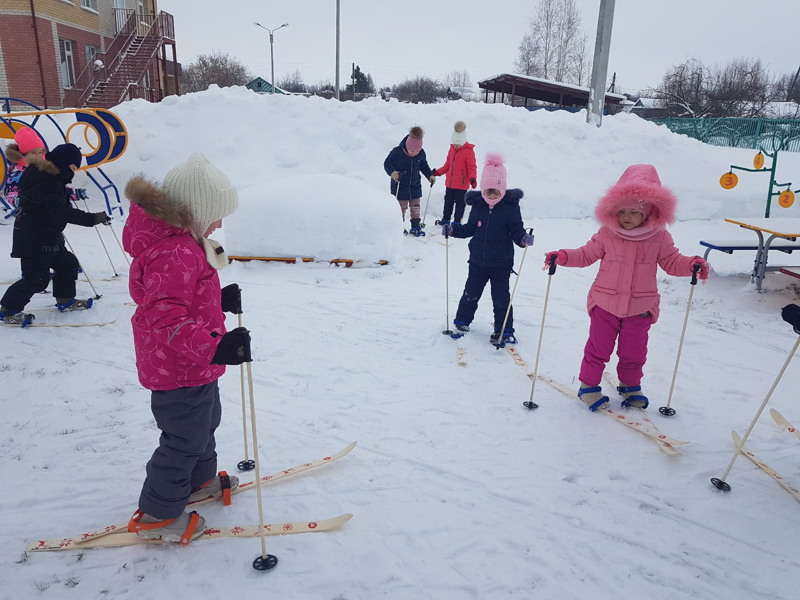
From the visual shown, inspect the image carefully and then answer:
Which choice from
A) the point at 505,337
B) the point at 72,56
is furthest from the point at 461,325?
the point at 72,56

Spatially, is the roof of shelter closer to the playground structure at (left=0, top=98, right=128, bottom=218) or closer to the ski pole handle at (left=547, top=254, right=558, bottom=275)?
the playground structure at (left=0, top=98, right=128, bottom=218)

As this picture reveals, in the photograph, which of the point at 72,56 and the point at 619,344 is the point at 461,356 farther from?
the point at 72,56

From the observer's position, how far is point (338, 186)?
712 cm

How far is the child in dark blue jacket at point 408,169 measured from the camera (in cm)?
886

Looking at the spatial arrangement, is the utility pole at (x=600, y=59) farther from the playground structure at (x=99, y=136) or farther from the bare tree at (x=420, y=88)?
the bare tree at (x=420, y=88)

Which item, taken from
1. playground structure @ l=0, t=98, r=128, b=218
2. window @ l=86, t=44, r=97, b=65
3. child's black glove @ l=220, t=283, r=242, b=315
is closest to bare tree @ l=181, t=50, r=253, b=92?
window @ l=86, t=44, r=97, b=65

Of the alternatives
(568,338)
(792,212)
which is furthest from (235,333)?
(792,212)

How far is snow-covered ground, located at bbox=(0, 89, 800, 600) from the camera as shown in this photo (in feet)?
7.61

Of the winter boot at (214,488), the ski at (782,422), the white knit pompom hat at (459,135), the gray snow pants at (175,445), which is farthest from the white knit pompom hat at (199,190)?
the white knit pompom hat at (459,135)

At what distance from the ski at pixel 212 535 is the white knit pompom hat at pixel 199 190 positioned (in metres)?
1.43

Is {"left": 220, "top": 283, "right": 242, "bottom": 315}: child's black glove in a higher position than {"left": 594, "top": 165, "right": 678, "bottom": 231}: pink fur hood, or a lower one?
lower

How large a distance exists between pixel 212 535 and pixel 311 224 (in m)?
4.92

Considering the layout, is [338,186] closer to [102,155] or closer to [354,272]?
[354,272]

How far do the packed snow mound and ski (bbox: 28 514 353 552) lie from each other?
15.6 feet
